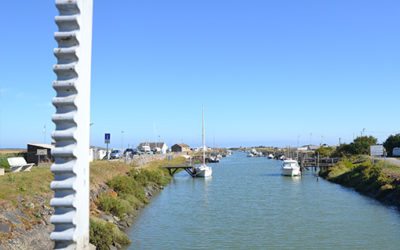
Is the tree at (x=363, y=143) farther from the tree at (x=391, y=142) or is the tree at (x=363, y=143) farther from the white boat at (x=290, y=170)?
the white boat at (x=290, y=170)

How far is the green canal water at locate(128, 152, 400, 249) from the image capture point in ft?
69.4

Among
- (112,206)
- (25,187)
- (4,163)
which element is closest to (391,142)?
(112,206)

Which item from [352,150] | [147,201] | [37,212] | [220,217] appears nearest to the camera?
[37,212]

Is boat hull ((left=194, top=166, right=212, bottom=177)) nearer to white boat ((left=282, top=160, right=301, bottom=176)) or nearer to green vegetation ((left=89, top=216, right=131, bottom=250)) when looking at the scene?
white boat ((left=282, top=160, right=301, bottom=176))

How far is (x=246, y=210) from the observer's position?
31109 millimetres

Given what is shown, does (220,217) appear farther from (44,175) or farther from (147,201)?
Result: (44,175)

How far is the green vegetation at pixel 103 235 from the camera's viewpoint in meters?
17.4

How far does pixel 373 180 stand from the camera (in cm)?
4094

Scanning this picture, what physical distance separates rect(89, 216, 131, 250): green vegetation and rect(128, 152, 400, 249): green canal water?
3.89 feet

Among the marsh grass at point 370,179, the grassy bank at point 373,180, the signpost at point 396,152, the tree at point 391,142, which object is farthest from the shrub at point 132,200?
the tree at point 391,142

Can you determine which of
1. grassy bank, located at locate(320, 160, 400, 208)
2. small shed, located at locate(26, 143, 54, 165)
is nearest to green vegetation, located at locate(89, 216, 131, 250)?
small shed, located at locate(26, 143, 54, 165)

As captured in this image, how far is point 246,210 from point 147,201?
31.2ft

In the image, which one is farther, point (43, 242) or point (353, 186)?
point (353, 186)

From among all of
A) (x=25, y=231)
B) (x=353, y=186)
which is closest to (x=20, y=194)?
(x=25, y=231)
